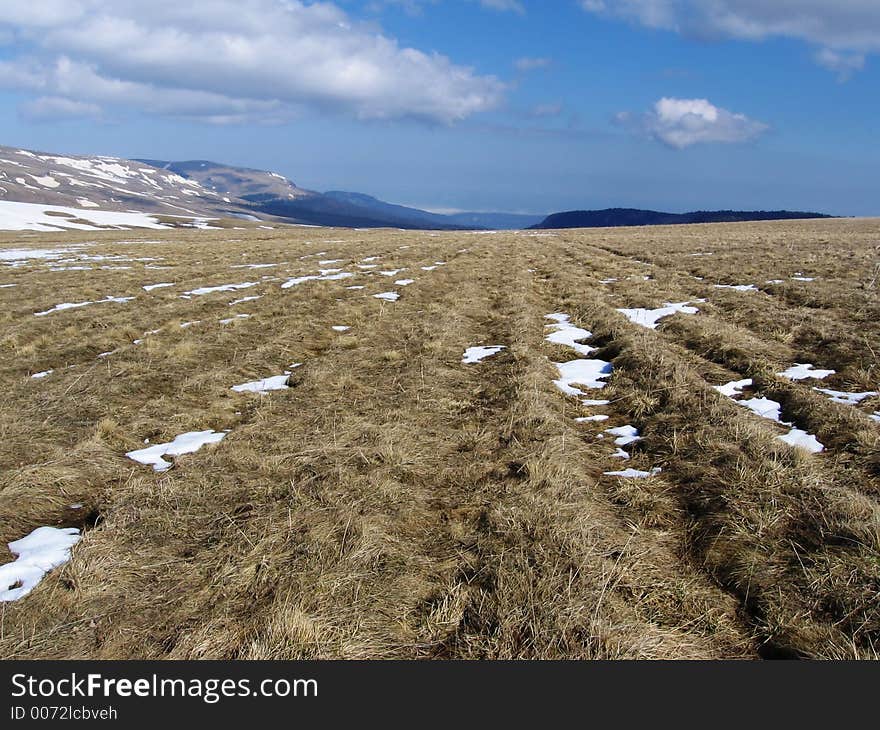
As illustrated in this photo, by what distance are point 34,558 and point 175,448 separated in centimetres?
248

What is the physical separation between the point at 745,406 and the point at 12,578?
964 centimetres

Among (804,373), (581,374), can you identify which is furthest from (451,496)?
(804,373)

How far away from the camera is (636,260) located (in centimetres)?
3027

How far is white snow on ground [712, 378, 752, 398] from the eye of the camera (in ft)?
27.6

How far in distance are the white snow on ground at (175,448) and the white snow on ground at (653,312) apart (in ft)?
35.2

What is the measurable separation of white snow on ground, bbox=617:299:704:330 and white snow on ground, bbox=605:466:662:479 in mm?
7600

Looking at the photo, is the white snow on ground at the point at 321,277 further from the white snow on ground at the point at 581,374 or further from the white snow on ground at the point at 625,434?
the white snow on ground at the point at 625,434

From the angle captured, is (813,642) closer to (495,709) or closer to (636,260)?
(495,709)

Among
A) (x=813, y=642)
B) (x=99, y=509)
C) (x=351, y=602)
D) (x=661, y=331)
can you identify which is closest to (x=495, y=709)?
(x=351, y=602)

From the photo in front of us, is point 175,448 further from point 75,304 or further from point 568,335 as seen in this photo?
point 75,304

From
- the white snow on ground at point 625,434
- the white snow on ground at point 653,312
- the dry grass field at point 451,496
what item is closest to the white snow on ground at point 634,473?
the dry grass field at point 451,496

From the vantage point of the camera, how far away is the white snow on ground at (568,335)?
11.5 metres

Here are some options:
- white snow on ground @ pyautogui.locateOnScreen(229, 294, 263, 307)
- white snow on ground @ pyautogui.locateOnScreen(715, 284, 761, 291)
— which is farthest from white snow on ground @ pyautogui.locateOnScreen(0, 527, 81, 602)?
white snow on ground @ pyautogui.locateOnScreen(715, 284, 761, 291)

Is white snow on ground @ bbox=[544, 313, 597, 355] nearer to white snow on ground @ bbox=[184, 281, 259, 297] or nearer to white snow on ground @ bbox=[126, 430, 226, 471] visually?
white snow on ground @ bbox=[126, 430, 226, 471]
